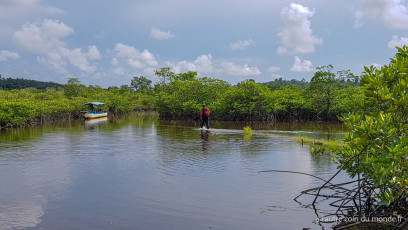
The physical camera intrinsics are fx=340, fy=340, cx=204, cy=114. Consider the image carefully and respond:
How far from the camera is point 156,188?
32.1 feet

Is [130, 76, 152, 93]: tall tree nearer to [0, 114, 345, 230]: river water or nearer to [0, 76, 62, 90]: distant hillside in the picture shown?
[0, 76, 62, 90]: distant hillside

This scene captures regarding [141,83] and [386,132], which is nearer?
[386,132]

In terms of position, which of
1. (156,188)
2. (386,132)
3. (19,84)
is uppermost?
(19,84)

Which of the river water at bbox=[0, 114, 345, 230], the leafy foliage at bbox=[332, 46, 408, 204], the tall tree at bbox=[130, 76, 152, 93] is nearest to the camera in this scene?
the leafy foliage at bbox=[332, 46, 408, 204]

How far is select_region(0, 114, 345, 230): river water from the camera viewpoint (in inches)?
291

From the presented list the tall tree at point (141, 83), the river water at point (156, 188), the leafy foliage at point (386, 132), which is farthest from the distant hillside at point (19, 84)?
the leafy foliage at point (386, 132)

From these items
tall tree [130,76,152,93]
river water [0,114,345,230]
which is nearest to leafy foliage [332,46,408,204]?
river water [0,114,345,230]

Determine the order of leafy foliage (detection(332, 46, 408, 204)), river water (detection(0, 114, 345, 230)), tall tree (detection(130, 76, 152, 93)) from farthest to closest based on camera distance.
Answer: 1. tall tree (detection(130, 76, 152, 93))
2. river water (detection(0, 114, 345, 230))
3. leafy foliage (detection(332, 46, 408, 204))

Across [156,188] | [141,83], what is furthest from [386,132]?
[141,83]

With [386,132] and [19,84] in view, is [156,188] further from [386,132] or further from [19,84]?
[19,84]

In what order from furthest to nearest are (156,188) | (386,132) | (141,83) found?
(141,83) → (156,188) → (386,132)

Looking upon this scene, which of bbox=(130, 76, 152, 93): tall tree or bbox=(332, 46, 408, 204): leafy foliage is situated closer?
bbox=(332, 46, 408, 204): leafy foliage

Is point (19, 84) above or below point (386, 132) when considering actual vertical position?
above

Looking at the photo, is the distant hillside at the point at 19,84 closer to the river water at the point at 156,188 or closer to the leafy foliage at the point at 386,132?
the river water at the point at 156,188
